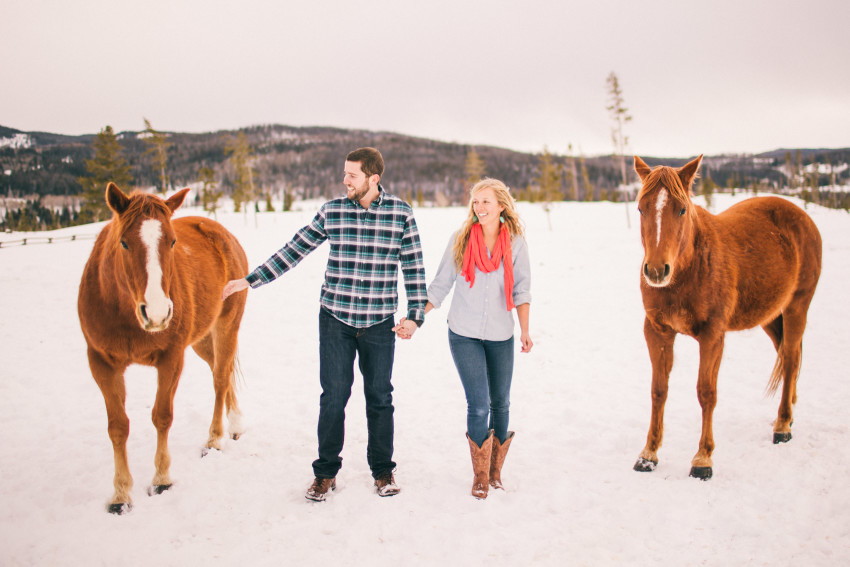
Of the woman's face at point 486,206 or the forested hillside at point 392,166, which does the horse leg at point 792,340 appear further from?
the forested hillside at point 392,166

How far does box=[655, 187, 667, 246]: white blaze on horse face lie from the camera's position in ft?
10.9

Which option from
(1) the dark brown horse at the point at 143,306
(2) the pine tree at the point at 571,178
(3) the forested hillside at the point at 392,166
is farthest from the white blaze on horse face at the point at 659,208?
(3) the forested hillside at the point at 392,166

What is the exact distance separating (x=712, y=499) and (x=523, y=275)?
7.15ft

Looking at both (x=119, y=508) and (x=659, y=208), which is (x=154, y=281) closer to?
(x=119, y=508)

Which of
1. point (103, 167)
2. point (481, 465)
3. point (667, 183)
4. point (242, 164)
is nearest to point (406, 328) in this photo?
point (481, 465)

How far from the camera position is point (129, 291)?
126 inches

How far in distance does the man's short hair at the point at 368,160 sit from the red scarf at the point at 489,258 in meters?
0.88

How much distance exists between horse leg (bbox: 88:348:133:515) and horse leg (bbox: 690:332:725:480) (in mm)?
4530

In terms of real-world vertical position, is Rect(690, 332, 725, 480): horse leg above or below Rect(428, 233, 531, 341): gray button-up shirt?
below

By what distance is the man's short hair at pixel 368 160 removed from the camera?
3243mm

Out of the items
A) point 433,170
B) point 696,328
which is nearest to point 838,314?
point 696,328

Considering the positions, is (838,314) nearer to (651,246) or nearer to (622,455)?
(622,455)

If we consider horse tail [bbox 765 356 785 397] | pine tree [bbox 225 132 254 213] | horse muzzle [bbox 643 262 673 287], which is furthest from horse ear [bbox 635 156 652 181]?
pine tree [bbox 225 132 254 213]

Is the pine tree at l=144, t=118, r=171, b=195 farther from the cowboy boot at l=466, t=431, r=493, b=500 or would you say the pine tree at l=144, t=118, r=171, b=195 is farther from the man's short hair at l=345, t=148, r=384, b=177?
the cowboy boot at l=466, t=431, r=493, b=500
